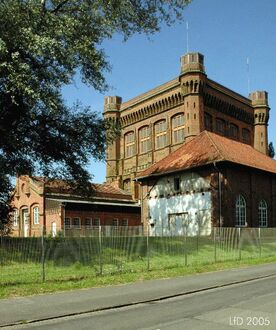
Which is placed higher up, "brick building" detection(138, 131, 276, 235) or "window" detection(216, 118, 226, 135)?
"window" detection(216, 118, 226, 135)

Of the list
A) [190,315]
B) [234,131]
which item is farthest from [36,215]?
[190,315]

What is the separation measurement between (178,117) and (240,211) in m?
24.1

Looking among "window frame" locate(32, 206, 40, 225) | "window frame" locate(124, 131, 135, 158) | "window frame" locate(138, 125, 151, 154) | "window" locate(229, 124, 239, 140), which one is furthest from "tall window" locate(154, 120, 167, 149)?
"window frame" locate(32, 206, 40, 225)

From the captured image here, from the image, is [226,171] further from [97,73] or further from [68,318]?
[68,318]

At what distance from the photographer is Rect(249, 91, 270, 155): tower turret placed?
6825cm

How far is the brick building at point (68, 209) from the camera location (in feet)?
162

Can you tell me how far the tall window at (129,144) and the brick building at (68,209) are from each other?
27.9ft

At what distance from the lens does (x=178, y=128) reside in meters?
61.7

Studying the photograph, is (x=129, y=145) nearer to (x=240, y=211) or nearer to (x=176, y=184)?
(x=176, y=184)

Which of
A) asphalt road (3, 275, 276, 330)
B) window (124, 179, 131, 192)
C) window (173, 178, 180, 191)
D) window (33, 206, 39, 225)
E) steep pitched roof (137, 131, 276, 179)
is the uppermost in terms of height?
steep pitched roof (137, 131, 276, 179)

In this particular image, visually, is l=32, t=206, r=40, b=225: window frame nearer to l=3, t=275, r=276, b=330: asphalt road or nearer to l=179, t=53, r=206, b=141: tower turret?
l=179, t=53, r=206, b=141: tower turret

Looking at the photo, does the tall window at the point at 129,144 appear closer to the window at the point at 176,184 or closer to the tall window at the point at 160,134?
the tall window at the point at 160,134

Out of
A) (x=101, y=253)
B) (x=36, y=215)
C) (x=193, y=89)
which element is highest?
(x=193, y=89)

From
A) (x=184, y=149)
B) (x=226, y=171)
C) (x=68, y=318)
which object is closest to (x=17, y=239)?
(x=68, y=318)
